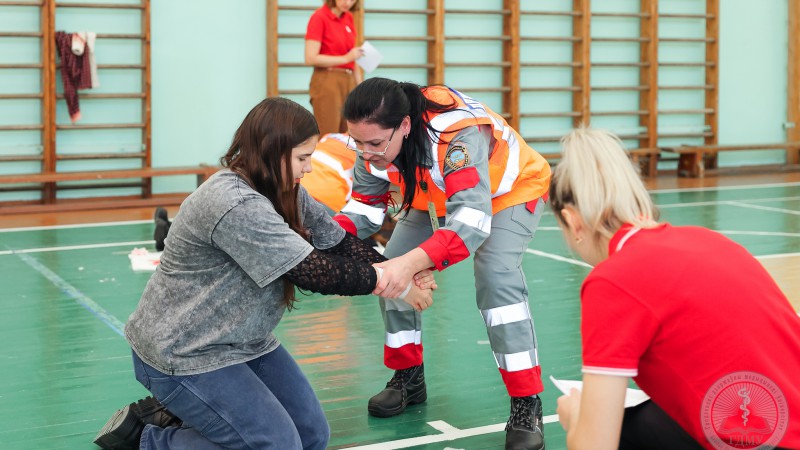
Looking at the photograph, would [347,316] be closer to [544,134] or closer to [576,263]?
[576,263]

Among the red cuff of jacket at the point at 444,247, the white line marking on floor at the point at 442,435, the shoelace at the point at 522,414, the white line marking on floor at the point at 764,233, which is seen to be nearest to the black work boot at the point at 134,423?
the white line marking on floor at the point at 442,435

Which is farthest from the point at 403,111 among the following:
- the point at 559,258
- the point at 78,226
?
the point at 78,226

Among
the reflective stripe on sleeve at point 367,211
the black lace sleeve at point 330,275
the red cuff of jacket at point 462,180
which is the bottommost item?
the black lace sleeve at point 330,275

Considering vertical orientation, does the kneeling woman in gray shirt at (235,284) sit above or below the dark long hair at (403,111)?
below

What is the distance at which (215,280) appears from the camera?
253 centimetres

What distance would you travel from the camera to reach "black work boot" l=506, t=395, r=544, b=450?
2943 mm

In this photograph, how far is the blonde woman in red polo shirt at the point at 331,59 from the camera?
773 centimetres

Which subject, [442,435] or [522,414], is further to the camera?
[442,435]

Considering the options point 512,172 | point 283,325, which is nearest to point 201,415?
point 512,172

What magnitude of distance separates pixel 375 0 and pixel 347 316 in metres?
6.39

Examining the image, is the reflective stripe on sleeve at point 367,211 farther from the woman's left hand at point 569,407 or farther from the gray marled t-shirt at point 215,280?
the woman's left hand at point 569,407

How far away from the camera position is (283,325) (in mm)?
4668

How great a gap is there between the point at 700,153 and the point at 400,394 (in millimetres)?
9129

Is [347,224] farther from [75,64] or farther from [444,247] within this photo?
[75,64]
